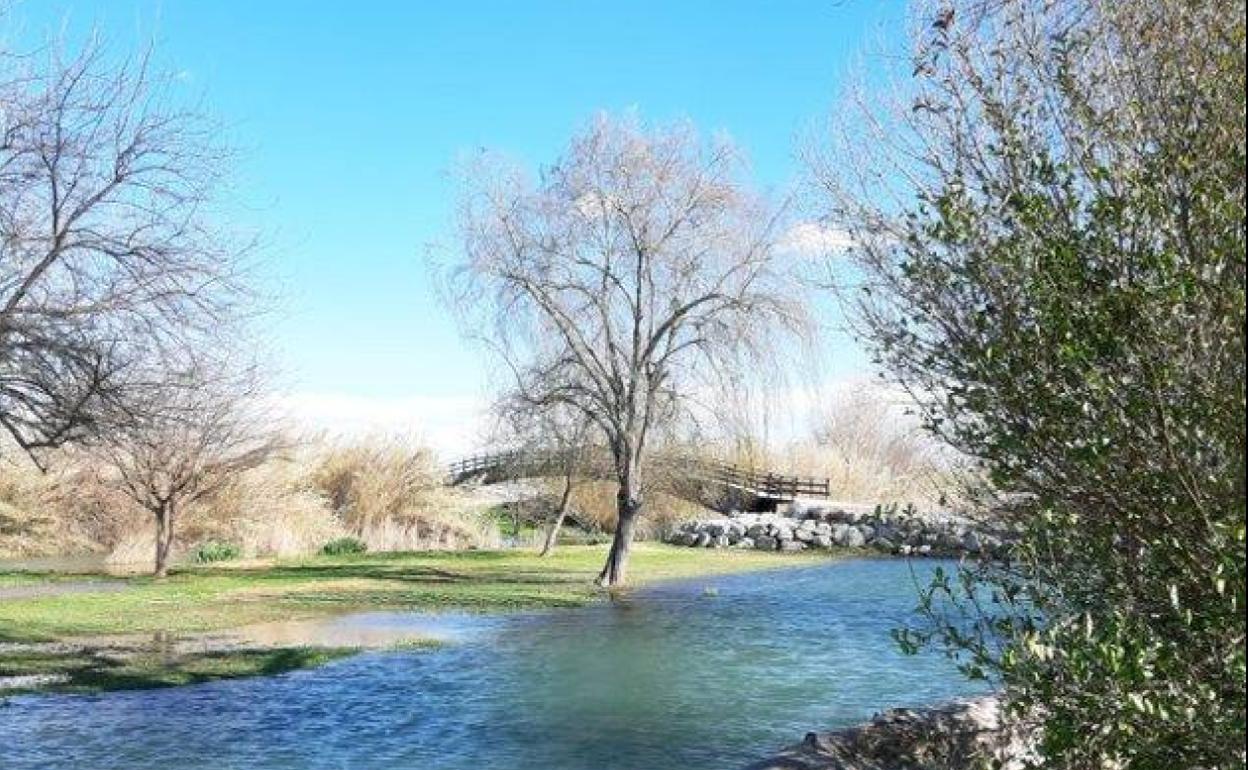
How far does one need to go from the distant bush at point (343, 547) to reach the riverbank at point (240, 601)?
2041 millimetres

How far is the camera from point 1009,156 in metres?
5.01

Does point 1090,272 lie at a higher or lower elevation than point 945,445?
higher

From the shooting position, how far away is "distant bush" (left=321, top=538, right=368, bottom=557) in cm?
Result: 3366

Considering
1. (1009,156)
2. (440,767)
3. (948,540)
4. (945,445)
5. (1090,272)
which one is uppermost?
(1009,156)

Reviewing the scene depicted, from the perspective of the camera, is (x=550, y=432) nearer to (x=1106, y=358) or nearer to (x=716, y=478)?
(x=716, y=478)

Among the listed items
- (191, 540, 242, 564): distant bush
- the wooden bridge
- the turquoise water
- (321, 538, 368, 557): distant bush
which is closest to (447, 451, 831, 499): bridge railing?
the wooden bridge

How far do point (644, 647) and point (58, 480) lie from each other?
24.9 m

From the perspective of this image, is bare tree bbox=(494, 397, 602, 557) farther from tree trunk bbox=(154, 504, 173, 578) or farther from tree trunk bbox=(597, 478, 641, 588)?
tree trunk bbox=(154, 504, 173, 578)

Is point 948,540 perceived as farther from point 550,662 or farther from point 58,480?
point 58,480

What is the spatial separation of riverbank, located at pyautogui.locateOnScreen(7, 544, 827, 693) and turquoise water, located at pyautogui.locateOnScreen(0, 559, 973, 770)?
106 cm

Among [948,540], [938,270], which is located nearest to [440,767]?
[948,540]

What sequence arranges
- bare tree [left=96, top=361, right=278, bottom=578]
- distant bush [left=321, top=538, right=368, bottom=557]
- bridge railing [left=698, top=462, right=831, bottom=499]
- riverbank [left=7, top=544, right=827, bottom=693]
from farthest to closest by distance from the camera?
bridge railing [left=698, top=462, right=831, bottom=499]
distant bush [left=321, top=538, right=368, bottom=557]
bare tree [left=96, top=361, right=278, bottom=578]
riverbank [left=7, top=544, right=827, bottom=693]

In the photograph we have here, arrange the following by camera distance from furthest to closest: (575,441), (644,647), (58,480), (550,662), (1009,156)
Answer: (58,480) < (575,441) < (644,647) < (550,662) < (1009,156)

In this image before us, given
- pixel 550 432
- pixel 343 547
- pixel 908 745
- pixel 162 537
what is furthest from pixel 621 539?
pixel 908 745
